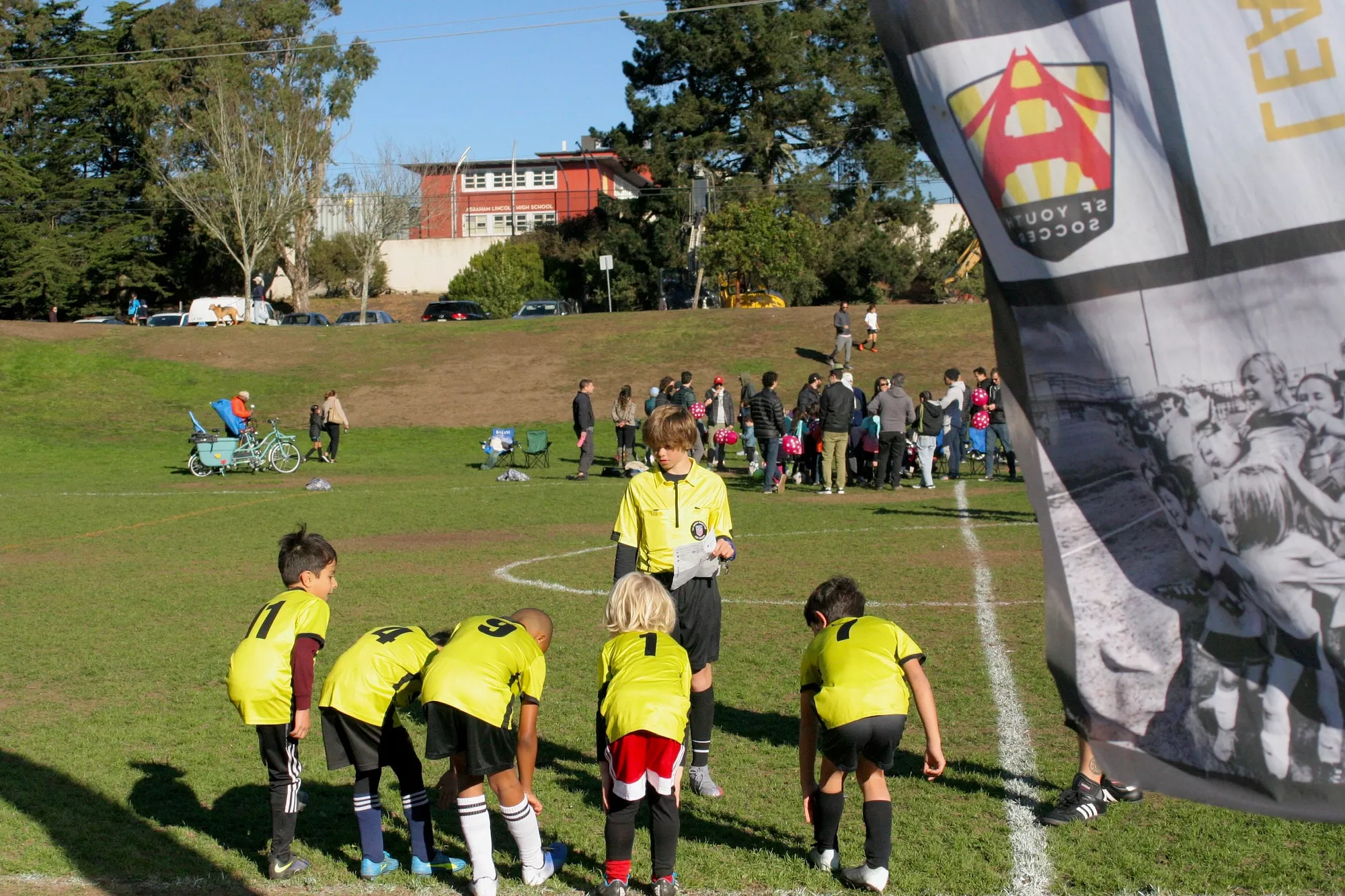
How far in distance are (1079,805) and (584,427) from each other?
1810cm

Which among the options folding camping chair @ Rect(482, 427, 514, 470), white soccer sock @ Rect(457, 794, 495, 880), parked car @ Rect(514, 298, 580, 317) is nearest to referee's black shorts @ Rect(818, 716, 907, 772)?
white soccer sock @ Rect(457, 794, 495, 880)

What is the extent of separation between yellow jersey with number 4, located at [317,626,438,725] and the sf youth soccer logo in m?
3.93

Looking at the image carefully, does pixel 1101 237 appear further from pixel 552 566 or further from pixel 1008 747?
pixel 552 566

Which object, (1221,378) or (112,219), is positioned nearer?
(1221,378)

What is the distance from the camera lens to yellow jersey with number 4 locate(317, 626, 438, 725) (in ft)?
16.0

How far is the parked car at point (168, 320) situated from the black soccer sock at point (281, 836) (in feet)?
156

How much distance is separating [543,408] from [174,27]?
4205 cm

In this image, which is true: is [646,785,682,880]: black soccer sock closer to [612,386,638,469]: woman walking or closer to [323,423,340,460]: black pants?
[612,386,638,469]: woman walking

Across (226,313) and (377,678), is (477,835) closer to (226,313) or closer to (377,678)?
(377,678)

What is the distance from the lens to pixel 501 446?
25.6 meters

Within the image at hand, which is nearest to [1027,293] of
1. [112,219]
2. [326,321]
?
[326,321]

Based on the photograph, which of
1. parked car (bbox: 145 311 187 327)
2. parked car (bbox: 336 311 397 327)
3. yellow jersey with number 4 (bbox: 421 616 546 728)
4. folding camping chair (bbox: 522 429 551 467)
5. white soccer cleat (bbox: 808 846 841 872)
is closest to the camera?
yellow jersey with number 4 (bbox: 421 616 546 728)

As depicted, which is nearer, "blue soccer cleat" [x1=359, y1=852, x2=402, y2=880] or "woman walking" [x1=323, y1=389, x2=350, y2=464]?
"blue soccer cleat" [x1=359, y1=852, x2=402, y2=880]

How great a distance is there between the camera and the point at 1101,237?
56.4 inches
